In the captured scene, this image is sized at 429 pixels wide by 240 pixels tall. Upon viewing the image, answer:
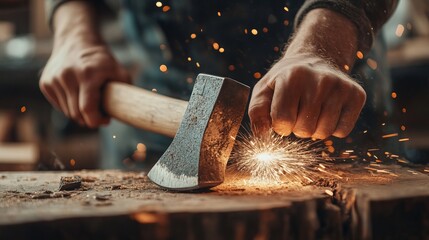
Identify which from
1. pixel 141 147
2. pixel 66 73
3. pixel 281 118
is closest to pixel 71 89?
pixel 66 73

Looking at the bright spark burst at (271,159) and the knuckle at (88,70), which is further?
the knuckle at (88,70)

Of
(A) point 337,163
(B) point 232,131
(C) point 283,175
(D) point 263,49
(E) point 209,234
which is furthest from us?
(D) point 263,49

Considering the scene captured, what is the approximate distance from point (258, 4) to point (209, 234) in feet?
3.71

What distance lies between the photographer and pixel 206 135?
3.81ft

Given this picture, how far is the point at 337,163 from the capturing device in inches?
60.3

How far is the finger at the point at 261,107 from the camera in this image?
122 cm

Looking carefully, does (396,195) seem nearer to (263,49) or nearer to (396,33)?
(263,49)

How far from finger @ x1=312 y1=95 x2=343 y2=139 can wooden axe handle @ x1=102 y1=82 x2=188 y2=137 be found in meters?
0.36

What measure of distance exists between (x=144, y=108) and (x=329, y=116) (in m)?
0.61

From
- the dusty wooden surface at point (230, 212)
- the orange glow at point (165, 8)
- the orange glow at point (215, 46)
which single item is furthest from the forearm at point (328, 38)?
the orange glow at point (165, 8)

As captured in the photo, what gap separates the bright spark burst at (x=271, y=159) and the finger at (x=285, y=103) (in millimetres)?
145

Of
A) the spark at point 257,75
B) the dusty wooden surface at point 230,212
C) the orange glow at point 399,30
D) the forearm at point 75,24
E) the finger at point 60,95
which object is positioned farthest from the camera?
the orange glow at point 399,30

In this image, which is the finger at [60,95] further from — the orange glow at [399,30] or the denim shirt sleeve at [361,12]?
the orange glow at [399,30]

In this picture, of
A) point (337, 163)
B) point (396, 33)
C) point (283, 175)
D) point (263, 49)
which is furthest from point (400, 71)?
point (283, 175)
